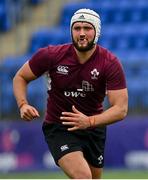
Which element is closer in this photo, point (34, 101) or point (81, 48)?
point (81, 48)

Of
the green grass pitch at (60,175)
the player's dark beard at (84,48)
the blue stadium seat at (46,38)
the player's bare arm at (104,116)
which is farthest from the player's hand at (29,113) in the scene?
the blue stadium seat at (46,38)

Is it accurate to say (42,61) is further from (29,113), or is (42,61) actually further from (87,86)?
(29,113)

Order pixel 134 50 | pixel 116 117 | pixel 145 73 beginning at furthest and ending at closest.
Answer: pixel 134 50
pixel 145 73
pixel 116 117

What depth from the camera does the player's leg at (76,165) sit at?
357 inches

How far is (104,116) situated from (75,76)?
25.2 inches

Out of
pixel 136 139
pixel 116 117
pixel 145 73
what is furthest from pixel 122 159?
pixel 116 117

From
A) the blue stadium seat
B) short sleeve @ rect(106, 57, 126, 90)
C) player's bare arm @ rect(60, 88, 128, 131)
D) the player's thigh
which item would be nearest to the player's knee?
player's bare arm @ rect(60, 88, 128, 131)

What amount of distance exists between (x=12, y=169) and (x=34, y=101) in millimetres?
1409

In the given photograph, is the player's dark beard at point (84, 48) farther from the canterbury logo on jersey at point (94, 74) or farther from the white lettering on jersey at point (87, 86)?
the white lettering on jersey at point (87, 86)

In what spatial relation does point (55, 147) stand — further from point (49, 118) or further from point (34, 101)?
point (34, 101)

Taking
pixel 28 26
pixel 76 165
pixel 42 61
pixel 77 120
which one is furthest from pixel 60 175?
pixel 28 26

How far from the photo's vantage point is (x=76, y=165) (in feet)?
29.9

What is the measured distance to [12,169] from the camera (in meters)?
17.4

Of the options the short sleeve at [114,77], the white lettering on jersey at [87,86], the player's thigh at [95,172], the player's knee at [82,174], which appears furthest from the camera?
the player's thigh at [95,172]
